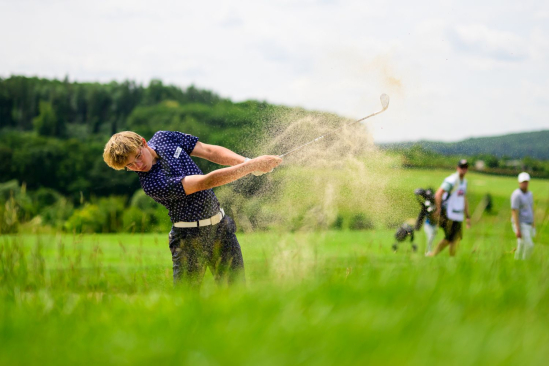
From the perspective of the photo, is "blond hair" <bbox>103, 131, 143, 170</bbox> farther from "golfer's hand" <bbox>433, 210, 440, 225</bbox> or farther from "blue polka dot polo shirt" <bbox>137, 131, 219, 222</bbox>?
"golfer's hand" <bbox>433, 210, 440, 225</bbox>

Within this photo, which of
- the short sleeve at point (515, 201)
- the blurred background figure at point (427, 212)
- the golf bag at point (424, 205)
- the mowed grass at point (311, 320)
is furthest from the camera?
the golf bag at point (424, 205)

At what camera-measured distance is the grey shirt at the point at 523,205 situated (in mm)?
8212

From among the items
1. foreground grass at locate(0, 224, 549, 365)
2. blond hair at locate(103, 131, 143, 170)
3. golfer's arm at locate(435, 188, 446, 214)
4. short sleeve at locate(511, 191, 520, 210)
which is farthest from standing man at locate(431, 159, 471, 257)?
blond hair at locate(103, 131, 143, 170)

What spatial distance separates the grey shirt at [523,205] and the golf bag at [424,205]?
1.61 m

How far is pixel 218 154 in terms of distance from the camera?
4578 mm

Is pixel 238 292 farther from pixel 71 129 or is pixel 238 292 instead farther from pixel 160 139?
pixel 71 129

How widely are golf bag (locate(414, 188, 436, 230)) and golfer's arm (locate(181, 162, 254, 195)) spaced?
638 centimetres

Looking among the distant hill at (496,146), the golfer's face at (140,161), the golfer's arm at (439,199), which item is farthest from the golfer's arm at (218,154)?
the golfer's arm at (439,199)

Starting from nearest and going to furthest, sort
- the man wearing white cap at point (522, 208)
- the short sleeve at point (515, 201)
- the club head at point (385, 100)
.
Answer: the club head at point (385, 100)
the man wearing white cap at point (522, 208)
the short sleeve at point (515, 201)

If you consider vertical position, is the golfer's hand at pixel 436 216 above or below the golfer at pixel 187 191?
below

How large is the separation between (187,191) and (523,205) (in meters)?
6.25

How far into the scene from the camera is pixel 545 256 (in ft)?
12.9

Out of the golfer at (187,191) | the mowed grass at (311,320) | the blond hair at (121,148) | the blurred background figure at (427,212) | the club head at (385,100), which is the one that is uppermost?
the club head at (385,100)

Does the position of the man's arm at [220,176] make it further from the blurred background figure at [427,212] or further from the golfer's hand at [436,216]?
the blurred background figure at [427,212]
